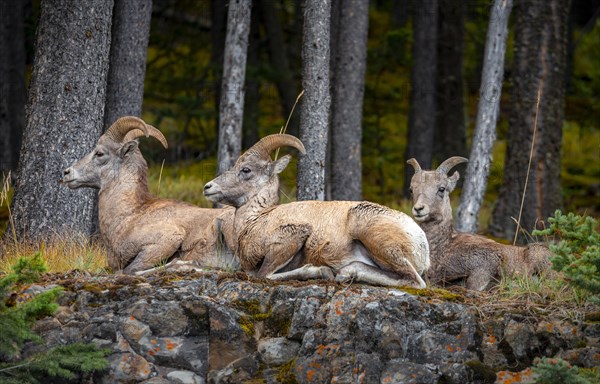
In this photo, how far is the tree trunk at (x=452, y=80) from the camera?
2094 centimetres

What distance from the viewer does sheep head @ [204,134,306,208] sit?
9711 mm

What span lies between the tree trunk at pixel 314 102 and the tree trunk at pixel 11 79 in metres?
7.63

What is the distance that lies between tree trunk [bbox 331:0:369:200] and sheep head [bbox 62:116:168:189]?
16.0 ft

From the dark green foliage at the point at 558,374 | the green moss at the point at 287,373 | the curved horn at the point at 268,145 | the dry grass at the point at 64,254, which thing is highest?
the curved horn at the point at 268,145

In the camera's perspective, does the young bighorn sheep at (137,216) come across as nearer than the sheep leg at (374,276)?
No

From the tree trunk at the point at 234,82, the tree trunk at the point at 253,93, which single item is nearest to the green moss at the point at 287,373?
the tree trunk at the point at 234,82

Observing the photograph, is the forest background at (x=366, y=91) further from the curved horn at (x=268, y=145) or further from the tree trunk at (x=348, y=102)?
the curved horn at (x=268, y=145)

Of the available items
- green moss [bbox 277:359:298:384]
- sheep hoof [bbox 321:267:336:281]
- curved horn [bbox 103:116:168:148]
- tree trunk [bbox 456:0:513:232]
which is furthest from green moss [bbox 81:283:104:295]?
tree trunk [bbox 456:0:513:232]

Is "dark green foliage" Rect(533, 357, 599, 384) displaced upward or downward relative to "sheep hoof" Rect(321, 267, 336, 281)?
downward

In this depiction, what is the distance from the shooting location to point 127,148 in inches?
409

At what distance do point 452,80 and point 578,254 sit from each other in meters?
13.5

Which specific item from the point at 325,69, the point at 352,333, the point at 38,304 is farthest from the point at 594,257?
the point at 325,69

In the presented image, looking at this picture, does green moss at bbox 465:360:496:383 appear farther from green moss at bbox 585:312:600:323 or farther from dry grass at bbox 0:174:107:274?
dry grass at bbox 0:174:107:274

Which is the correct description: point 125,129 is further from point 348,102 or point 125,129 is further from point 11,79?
point 11,79
